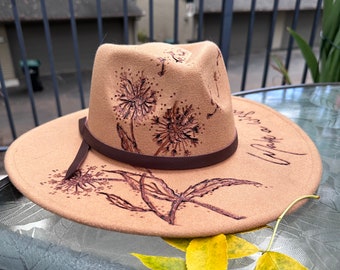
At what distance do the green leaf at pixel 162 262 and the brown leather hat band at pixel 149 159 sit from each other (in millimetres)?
203

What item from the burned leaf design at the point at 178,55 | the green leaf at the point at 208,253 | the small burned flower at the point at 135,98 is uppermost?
the burned leaf design at the point at 178,55

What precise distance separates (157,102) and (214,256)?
33cm

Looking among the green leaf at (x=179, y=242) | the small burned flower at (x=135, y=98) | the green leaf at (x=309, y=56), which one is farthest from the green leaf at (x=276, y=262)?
the green leaf at (x=309, y=56)

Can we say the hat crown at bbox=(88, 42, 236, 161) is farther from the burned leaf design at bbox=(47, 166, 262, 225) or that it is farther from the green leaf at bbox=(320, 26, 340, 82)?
the green leaf at bbox=(320, 26, 340, 82)

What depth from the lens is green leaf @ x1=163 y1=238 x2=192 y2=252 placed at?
53cm

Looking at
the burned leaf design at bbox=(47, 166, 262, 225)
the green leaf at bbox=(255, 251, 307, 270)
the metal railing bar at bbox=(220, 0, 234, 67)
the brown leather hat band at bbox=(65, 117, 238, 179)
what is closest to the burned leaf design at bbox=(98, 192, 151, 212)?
the burned leaf design at bbox=(47, 166, 262, 225)

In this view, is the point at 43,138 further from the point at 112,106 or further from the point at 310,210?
the point at 310,210

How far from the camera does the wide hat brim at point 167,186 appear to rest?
22.0 inches

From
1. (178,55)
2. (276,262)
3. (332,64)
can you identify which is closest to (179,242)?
(276,262)

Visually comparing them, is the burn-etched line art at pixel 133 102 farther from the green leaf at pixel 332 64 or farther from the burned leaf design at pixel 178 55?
the green leaf at pixel 332 64

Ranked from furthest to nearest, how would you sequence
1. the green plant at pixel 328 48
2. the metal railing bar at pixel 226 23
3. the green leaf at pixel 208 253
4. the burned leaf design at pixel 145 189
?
the metal railing bar at pixel 226 23 < the green plant at pixel 328 48 < the burned leaf design at pixel 145 189 < the green leaf at pixel 208 253

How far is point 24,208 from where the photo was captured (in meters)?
0.68

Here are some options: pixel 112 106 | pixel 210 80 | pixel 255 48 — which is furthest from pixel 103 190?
pixel 255 48

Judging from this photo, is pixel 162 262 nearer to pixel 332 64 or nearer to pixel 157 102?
pixel 157 102
